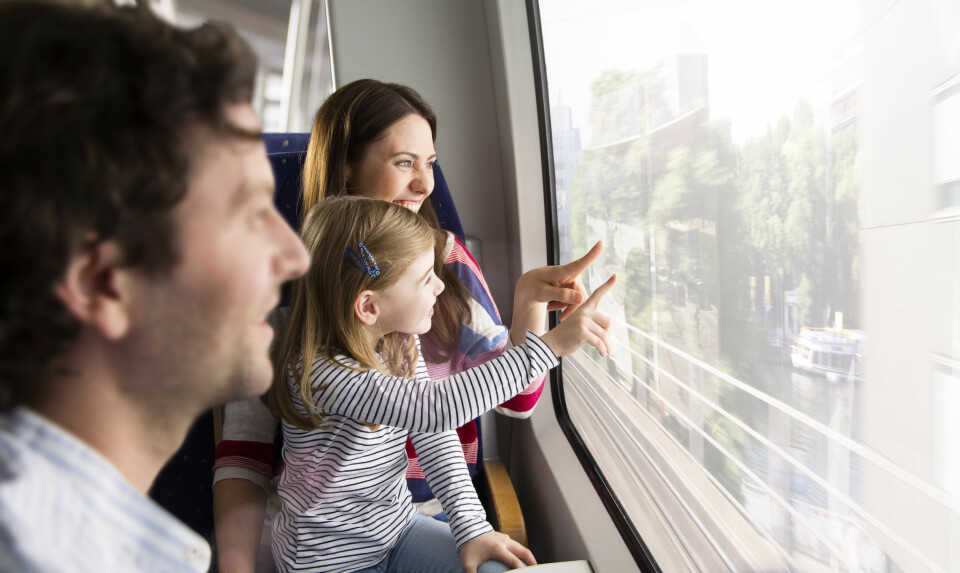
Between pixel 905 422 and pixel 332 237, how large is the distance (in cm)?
91

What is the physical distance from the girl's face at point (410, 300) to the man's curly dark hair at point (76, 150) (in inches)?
26.5

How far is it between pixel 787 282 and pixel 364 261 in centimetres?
69

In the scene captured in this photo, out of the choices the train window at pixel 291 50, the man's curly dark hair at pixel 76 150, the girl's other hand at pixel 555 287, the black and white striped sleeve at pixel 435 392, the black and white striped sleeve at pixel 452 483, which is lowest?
the black and white striped sleeve at pixel 452 483

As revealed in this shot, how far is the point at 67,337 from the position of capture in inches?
19.7

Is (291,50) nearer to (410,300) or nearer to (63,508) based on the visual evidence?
(410,300)

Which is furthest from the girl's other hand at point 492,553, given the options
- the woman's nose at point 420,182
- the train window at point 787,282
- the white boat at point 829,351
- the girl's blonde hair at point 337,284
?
the woman's nose at point 420,182

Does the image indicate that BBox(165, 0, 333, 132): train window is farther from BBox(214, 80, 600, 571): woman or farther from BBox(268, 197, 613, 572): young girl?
BBox(268, 197, 613, 572): young girl

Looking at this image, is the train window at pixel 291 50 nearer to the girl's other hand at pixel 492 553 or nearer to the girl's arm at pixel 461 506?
the girl's arm at pixel 461 506

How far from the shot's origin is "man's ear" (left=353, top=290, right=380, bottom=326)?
116 centimetres

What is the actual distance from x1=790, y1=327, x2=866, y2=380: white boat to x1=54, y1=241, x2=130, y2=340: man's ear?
2.34 feet

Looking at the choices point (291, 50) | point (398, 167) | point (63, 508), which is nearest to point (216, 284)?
point (63, 508)

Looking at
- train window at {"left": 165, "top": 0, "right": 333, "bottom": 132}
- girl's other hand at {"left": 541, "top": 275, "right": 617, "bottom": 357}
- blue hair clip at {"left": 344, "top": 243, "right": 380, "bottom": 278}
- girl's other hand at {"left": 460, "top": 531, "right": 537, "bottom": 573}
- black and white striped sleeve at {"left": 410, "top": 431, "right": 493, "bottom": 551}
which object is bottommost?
girl's other hand at {"left": 460, "top": 531, "right": 537, "bottom": 573}

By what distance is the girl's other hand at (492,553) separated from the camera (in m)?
1.14

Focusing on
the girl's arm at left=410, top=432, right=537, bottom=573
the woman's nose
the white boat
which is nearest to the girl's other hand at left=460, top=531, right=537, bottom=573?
the girl's arm at left=410, top=432, right=537, bottom=573
